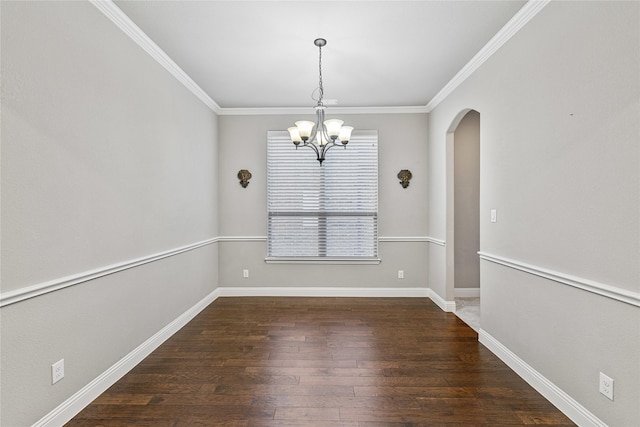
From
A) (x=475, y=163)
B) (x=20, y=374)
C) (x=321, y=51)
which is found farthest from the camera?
(x=475, y=163)

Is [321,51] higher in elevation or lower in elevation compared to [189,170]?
higher

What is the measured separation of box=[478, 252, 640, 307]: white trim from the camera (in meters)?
1.66

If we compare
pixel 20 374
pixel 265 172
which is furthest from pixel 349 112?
pixel 20 374

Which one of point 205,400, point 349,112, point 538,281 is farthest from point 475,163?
point 205,400

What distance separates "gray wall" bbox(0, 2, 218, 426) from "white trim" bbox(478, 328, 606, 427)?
306 cm

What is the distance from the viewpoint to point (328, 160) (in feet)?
16.0

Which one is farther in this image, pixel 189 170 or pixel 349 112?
pixel 349 112

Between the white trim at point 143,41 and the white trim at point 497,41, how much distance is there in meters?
2.91

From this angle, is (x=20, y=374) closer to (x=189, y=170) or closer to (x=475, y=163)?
(x=189, y=170)

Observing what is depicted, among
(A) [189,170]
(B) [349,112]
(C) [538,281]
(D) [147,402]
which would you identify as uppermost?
(B) [349,112]

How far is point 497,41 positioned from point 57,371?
3931 mm

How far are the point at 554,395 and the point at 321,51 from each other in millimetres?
3194

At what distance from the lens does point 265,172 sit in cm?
491

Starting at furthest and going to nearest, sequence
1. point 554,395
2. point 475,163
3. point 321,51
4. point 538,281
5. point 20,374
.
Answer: point 475,163 < point 321,51 < point 538,281 < point 554,395 < point 20,374
